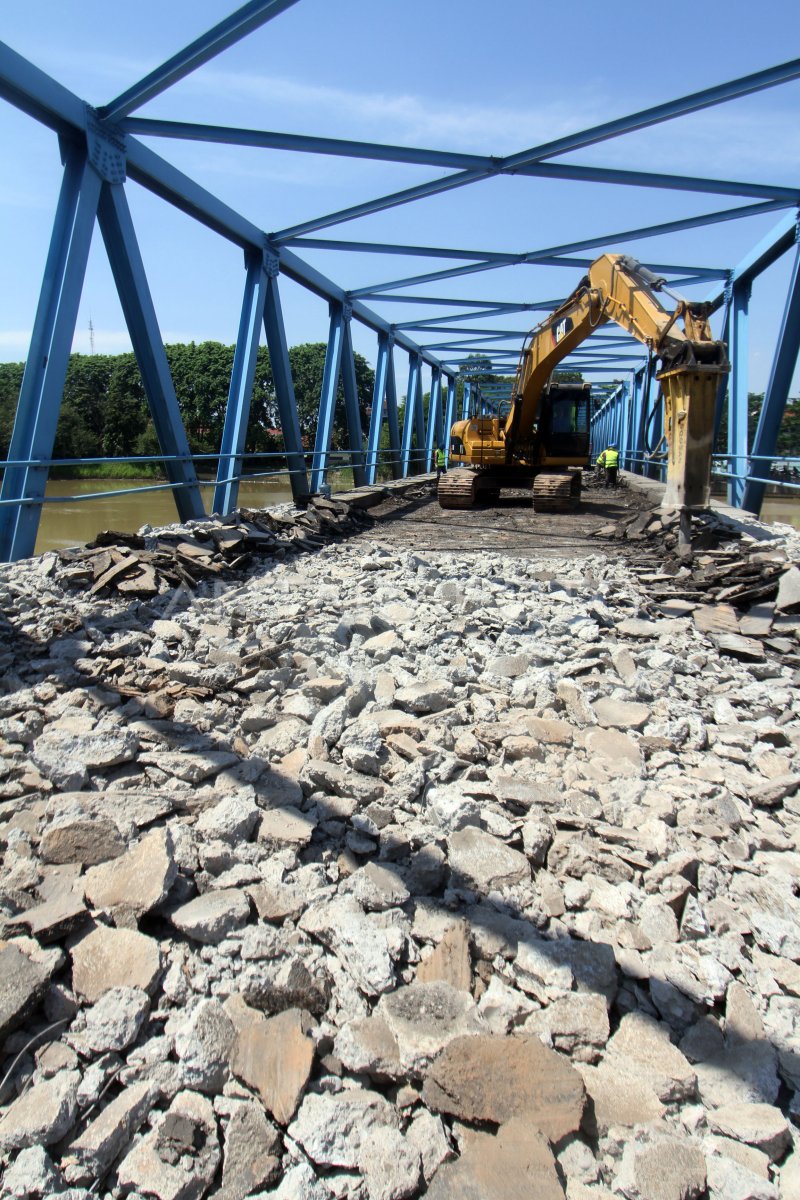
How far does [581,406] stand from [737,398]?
11.4 ft

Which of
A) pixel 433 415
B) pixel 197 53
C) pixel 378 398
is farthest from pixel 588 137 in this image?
Answer: pixel 433 415

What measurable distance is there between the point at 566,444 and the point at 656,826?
12.9 meters

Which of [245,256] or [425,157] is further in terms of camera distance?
[245,256]

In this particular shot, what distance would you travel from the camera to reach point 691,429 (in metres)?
7.64

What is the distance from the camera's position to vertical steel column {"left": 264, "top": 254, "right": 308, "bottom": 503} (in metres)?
11.2

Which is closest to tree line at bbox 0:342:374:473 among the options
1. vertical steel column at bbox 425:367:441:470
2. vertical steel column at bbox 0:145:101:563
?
vertical steel column at bbox 425:367:441:470

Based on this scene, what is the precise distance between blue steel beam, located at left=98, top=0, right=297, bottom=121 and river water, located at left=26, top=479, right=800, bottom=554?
7.17m

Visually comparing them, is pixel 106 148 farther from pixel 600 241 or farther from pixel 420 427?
pixel 420 427

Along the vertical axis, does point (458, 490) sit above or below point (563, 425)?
below

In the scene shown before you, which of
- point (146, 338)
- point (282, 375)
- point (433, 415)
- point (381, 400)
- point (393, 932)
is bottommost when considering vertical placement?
point (393, 932)

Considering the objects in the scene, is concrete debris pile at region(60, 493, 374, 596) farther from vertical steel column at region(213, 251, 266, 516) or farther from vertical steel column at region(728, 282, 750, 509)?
vertical steel column at region(728, 282, 750, 509)

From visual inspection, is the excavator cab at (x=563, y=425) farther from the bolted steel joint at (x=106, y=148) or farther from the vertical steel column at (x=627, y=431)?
the vertical steel column at (x=627, y=431)

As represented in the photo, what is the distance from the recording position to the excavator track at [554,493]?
13.1 meters

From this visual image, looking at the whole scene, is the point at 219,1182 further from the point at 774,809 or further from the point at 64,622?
the point at 64,622
